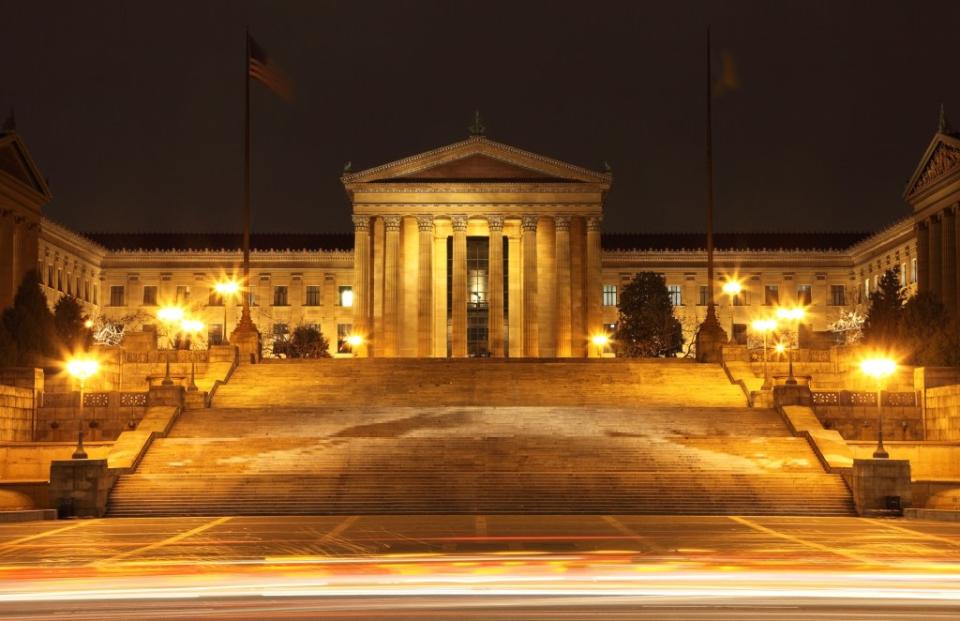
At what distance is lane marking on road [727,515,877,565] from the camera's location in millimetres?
21312

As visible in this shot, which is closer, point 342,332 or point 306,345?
point 306,345

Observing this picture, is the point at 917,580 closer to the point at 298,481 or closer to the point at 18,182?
the point at 298,481

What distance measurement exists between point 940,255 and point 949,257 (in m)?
2.14

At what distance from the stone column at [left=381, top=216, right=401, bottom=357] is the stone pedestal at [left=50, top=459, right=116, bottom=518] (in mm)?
59054

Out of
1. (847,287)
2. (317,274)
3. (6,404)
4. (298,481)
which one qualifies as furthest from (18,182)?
(847,287)

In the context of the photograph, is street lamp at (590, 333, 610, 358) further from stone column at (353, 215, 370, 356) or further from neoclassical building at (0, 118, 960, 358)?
stone column at (353, 215, 370, 356)

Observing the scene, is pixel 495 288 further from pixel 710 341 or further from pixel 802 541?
pixel 802 541

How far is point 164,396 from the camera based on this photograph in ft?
143

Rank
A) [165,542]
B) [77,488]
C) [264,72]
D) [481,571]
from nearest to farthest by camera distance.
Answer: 1. [481,571]
2. [165,542]
3. [77,488]
4. [264,72]

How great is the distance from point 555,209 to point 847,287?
3714 cm

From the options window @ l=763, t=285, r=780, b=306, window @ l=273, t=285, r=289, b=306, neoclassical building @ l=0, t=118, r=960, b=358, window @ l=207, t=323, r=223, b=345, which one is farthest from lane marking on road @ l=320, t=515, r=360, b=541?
window @ l=763, t=285, r=780, b=306

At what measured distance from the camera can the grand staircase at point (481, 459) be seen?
1321 inches

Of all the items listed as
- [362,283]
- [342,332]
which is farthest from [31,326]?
[342,332]

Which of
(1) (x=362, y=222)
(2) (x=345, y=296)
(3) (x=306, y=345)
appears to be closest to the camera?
(1) (x=362, y=222)
